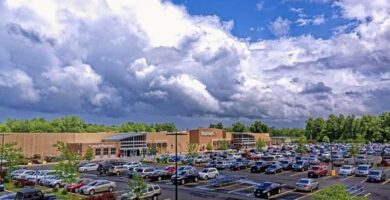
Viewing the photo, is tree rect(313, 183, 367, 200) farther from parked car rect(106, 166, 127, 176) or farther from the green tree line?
the green tree line

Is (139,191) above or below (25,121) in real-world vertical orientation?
below

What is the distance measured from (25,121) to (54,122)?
15835 millimetres

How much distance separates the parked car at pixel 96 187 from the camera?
141ft

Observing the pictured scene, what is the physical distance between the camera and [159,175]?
54.5m

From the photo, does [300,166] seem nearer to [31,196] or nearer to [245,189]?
[245,189]

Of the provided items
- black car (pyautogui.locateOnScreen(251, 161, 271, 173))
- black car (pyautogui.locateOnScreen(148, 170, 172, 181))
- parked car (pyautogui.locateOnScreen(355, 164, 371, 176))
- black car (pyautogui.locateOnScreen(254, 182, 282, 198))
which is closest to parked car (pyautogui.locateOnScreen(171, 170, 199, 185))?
black car (pyautogui.locateOnScreen(148, 170, 172, 181))

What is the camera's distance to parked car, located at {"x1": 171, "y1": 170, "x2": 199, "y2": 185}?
51.0 m

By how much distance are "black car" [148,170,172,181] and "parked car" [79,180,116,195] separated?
9.09 metres

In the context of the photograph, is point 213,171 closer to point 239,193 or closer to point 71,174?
point 239,193

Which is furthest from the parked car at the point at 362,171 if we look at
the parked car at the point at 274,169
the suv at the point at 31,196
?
the suv at the point at 31,196

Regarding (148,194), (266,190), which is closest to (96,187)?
(148,194)

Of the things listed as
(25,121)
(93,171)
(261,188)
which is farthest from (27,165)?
(25,121)

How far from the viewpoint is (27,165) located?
3287 inches

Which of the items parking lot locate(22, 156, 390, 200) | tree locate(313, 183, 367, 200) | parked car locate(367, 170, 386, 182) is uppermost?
tree locate(313, 183, 367, 200)
